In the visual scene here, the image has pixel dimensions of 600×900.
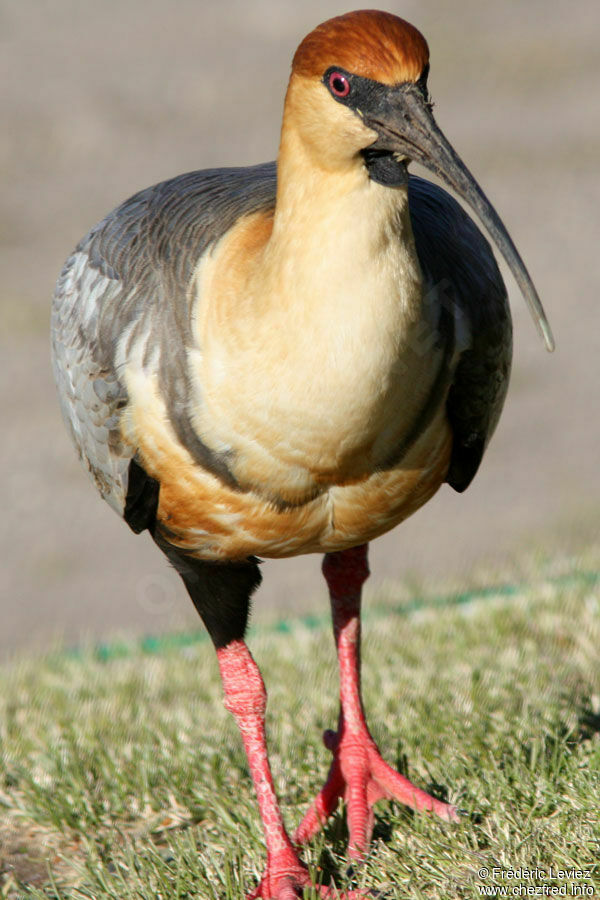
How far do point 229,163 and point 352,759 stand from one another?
14236mm

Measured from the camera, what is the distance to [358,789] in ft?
12.8

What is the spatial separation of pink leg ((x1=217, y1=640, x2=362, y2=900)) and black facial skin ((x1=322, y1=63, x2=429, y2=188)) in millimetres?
1650

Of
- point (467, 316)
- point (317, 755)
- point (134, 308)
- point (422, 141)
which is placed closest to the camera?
point (422, 141)

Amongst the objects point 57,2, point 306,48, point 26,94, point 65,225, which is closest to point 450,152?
point 306,48

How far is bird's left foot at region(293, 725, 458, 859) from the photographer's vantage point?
3.76 meters

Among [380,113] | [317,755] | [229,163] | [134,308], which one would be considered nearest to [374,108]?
[380,113]

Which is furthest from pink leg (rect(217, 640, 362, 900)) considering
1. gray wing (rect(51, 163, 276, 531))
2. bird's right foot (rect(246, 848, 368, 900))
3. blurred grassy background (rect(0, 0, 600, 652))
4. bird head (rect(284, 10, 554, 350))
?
blurred grassy background (rect(0, 0, 600, 652))

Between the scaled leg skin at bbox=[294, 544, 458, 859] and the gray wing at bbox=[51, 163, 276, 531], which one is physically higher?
the gray wing at bbox=[51, 163, 276, 531]

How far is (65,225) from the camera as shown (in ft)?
56.1

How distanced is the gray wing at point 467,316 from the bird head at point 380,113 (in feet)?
1.42

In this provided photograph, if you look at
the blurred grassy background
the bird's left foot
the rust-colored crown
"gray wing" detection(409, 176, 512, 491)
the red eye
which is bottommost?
the bird's left foot

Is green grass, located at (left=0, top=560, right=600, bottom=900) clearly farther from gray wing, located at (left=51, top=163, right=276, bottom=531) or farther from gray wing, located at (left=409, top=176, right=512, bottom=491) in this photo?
gray wing, located at (left=51, top=163, right=276, bottom=531)

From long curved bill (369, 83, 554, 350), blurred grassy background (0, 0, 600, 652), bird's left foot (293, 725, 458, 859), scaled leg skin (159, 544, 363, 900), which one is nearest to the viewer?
long curved bill (369, 83, 554, 350)

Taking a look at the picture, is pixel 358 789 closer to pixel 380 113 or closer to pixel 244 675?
pixel 244 675
